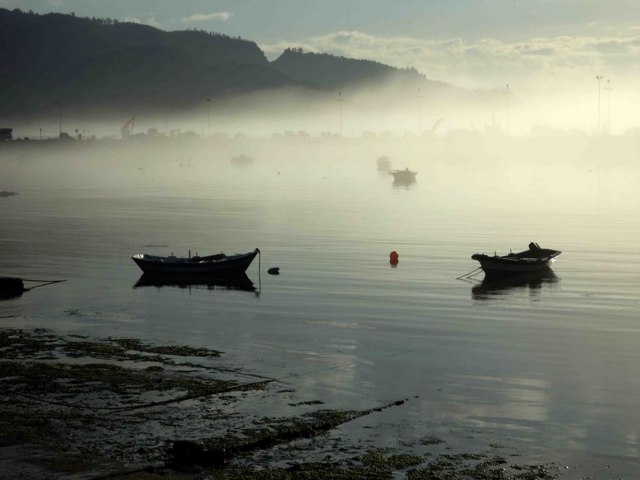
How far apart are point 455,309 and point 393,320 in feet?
18.5

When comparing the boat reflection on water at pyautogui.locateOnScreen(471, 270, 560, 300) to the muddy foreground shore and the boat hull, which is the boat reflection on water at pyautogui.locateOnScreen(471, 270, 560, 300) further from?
the muddy foreground shore

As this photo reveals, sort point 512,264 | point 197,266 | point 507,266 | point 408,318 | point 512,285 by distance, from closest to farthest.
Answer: point 408,318 < point 197,266 < point 512,285 < point 507,266 < point 512,264

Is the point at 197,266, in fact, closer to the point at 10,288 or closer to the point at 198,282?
the point at 198,282

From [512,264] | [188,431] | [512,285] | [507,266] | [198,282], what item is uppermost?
[512,264]

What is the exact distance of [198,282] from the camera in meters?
65.6

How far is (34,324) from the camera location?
159 feet

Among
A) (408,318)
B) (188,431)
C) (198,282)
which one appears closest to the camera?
(188,431)

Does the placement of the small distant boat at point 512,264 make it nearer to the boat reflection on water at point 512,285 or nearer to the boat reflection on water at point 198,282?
the boat reflection on water at point 512,285

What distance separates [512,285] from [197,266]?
20.7 m

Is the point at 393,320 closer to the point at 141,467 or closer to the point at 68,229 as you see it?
the point at 141,467

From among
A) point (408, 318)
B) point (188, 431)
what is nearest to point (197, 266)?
point (408, 318)

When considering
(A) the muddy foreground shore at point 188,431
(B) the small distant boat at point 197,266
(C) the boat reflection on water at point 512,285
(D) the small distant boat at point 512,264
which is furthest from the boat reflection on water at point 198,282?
(A) the muddy foreground shore at point 188,431

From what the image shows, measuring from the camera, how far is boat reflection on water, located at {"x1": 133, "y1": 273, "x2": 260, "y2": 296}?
2522 inches

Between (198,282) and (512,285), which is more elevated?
(198,282)
